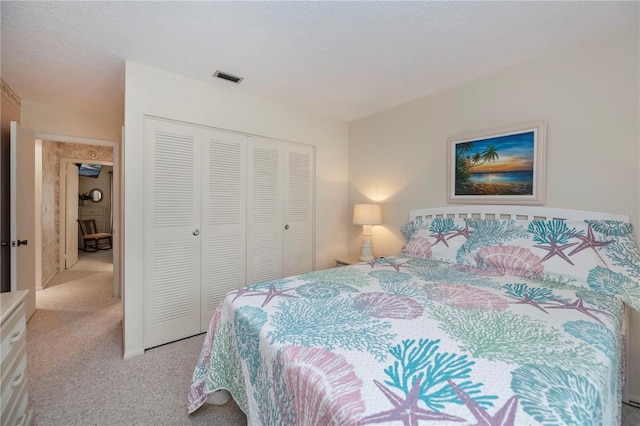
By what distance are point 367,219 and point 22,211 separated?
356cm

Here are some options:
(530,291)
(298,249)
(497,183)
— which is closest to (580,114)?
(497,183)

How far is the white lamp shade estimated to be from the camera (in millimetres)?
3229

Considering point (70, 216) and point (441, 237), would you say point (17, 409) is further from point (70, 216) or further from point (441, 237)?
point (70, 216)

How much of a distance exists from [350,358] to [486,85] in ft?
8.71

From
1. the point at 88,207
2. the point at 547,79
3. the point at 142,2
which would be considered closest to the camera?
the point at 142,2

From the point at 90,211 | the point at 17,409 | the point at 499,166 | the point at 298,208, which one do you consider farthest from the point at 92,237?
the point at 499,166

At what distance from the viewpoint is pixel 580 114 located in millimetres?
1998

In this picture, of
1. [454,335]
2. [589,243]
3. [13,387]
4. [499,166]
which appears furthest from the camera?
[499,166]

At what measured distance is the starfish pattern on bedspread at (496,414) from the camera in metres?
0.68

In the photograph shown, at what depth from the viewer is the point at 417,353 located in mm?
971

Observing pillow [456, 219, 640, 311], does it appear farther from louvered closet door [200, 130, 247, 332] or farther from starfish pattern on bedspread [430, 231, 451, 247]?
louvered closet door [200, 130, 247, 332]

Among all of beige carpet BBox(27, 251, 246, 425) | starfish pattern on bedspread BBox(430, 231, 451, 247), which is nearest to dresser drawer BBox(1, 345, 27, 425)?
beige carpet BBox(27, 251, 246, 425)

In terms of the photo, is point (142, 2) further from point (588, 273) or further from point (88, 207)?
point (88, 207)

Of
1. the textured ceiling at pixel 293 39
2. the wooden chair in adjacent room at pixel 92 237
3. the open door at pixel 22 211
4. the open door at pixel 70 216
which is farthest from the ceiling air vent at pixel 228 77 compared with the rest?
the wooden chair in adjacent room at pixel 92 237
